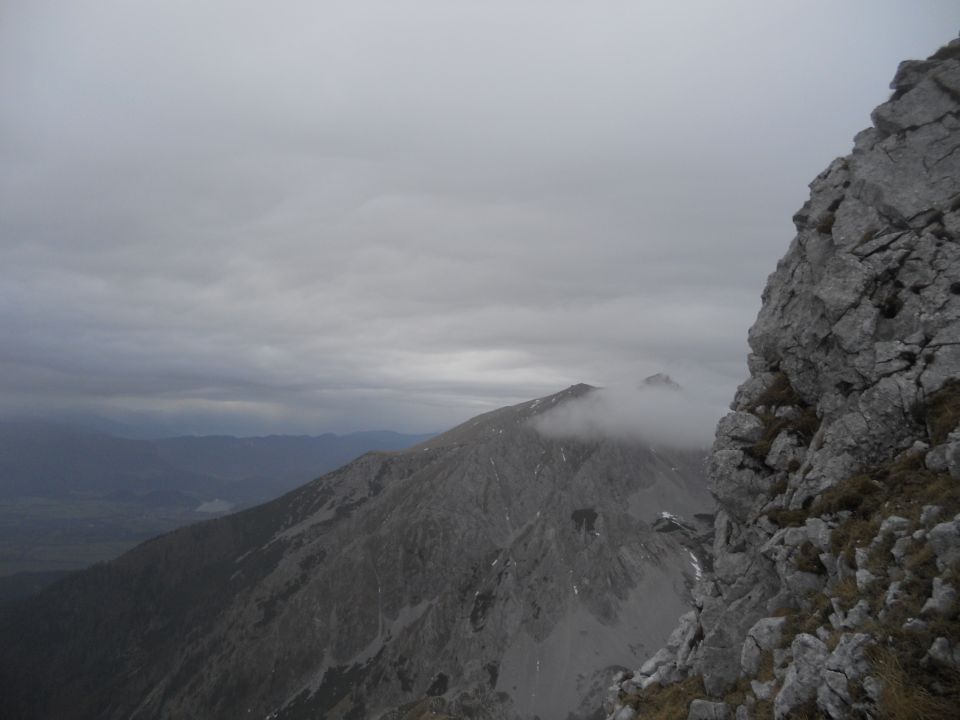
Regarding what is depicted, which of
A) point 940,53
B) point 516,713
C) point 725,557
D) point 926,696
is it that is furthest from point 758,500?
point 516,713

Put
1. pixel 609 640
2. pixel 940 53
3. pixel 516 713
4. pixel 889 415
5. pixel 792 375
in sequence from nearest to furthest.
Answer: pixel 889 415
pixel 792 375
pixel 940 53
pixel 516 713
pixel 609 640

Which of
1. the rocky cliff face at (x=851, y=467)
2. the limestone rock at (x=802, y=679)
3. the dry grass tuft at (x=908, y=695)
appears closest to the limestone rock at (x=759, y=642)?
the rocky cliff face at (x=851, y=467)

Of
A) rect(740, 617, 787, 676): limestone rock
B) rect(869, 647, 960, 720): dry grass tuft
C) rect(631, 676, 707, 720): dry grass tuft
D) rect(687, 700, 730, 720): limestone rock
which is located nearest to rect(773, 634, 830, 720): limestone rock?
rect(869, 647, 960, 720): dry grass tuft

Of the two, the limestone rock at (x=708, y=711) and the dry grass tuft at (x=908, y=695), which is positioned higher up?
the dry grass tuft at (x=908, y=695)

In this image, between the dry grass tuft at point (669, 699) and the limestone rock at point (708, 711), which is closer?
the limestone rock at point (708, 711)

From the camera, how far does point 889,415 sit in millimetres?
21922

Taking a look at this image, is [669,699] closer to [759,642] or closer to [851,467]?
[759,642]

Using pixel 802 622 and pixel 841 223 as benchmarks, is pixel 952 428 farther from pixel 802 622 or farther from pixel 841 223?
pixel 841 223

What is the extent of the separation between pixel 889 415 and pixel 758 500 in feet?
24.1

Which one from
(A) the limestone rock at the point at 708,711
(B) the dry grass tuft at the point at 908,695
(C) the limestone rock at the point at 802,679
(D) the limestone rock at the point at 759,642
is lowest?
(A) the limestone rock at the point at 708,711

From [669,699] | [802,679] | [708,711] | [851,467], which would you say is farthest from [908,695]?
[669,699]

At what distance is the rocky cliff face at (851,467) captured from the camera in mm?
14297

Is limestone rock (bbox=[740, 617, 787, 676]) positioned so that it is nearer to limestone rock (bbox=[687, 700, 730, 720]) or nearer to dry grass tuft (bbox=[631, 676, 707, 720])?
limestone rock (bbox=[687, 700, 730, 720])

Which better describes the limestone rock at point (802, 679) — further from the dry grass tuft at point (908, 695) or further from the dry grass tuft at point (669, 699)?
the dry grass tuft at point (669, 699)
